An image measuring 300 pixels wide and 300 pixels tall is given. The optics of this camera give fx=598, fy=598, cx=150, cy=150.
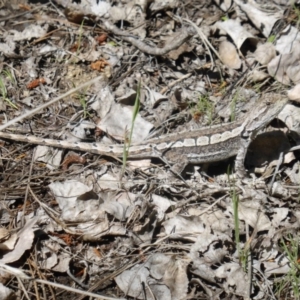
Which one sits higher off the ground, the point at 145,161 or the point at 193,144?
the point at 193,144

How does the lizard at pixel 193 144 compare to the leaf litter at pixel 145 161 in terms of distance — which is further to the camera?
the lizard at pixel 193 144

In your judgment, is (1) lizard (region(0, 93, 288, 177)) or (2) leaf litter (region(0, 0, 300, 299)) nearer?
(2) leaf litter (region(0, 0, 300, 299))

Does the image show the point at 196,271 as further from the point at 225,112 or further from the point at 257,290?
the point at 225,112

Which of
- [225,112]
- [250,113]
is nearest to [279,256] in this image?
[250,113]
